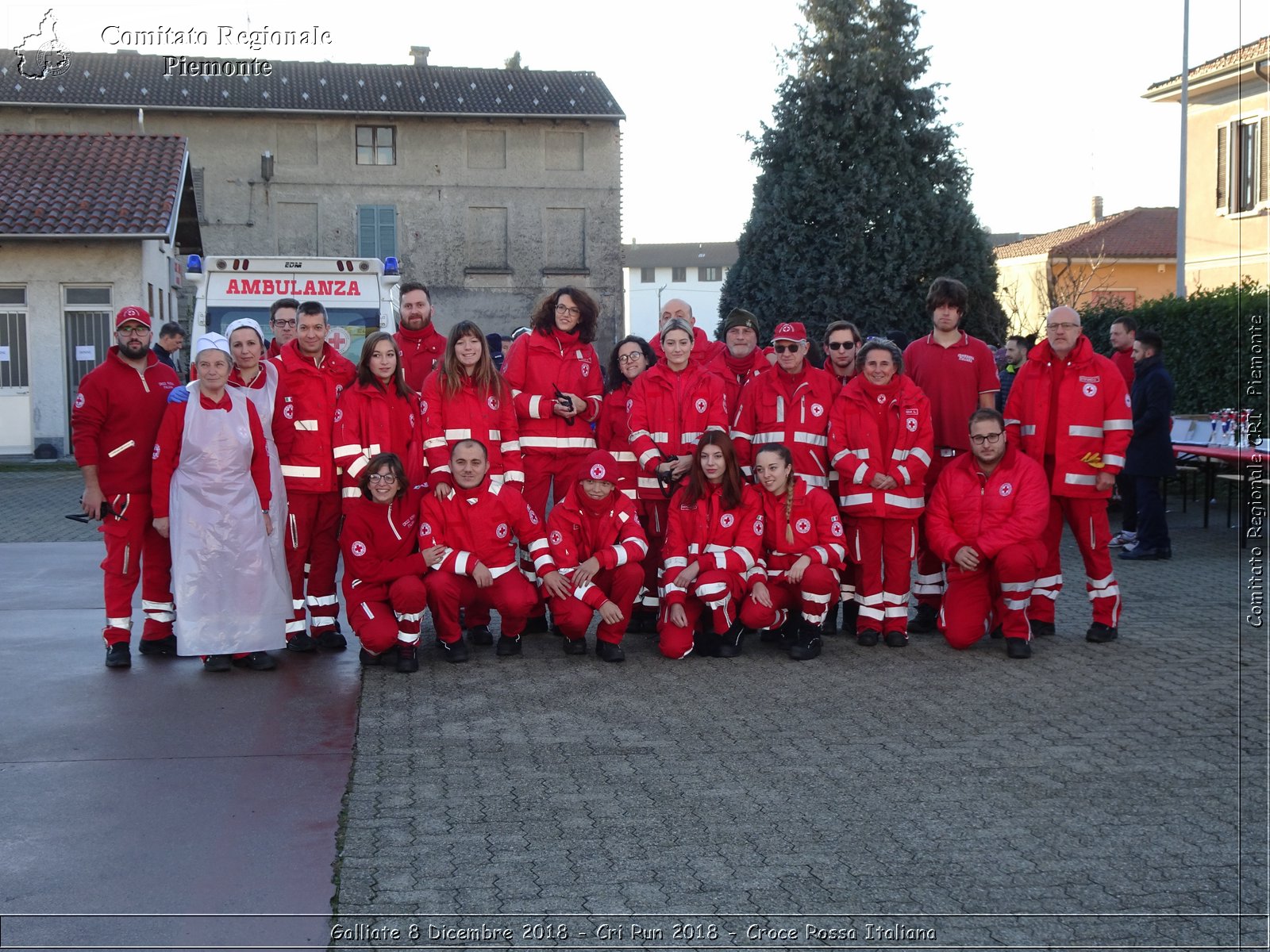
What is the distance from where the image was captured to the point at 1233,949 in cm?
353

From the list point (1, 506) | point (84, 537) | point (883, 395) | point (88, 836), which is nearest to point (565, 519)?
point (883, 395)

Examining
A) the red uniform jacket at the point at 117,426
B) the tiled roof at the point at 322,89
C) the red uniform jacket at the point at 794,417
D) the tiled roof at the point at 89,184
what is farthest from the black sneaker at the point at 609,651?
the tiled roof at the point at 322,89

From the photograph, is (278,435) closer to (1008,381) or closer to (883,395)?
(883,395)

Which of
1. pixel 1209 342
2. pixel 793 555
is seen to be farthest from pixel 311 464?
pixel 1209 342

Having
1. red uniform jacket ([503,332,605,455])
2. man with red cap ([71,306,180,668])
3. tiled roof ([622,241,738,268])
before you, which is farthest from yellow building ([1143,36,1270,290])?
tiled roof ([622,241,738,268])

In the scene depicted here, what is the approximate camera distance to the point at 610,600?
24.6 ft

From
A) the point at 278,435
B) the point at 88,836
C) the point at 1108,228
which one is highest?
the point at 1108,228

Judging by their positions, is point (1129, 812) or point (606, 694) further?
point (606, 694)

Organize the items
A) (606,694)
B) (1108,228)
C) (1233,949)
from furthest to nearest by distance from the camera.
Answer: (1108,228) < (606,694) < (1233,949)

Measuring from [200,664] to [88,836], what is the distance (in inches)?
107

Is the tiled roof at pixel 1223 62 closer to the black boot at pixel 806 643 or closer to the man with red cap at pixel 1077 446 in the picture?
the man with red cap at pixel 1077 446

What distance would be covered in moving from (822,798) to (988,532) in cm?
312

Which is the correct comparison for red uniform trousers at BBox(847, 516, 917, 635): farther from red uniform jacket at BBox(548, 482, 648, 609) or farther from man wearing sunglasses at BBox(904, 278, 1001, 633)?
red uniform jacket at BBox(548, 482, 648, 609)

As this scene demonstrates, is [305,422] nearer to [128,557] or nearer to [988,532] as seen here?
[128,557]
